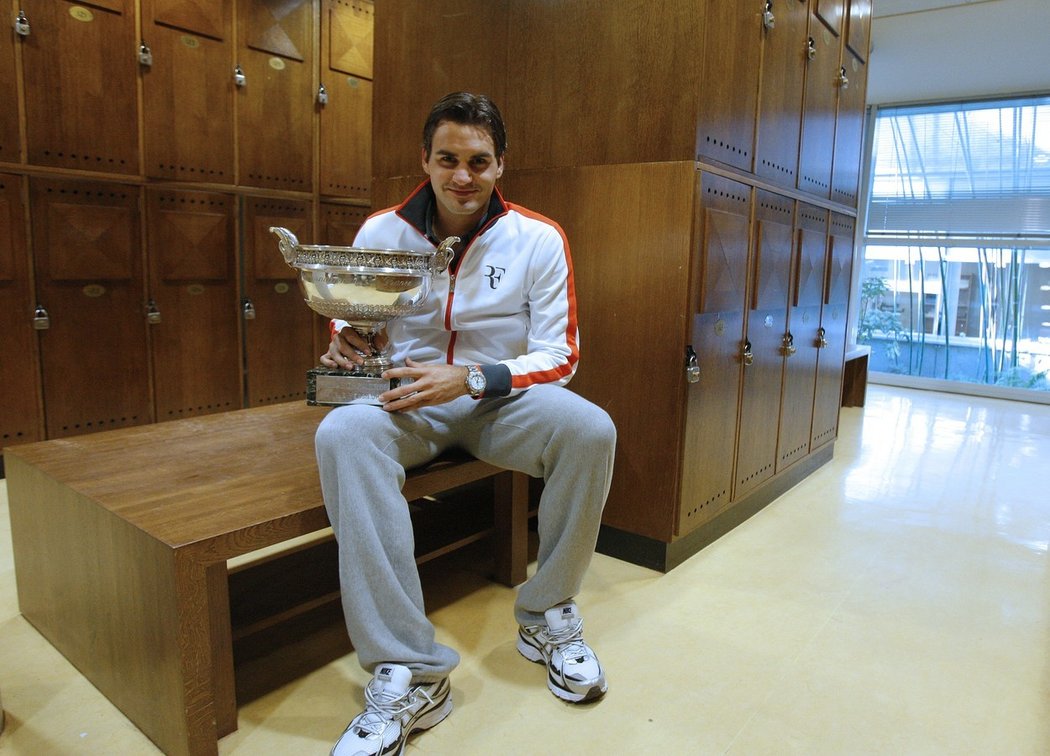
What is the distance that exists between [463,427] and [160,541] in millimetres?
695

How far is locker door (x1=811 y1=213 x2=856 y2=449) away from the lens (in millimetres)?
3359

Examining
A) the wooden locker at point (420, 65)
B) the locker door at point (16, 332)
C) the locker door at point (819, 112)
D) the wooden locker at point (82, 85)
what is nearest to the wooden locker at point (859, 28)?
the locker door at point (819, 112)

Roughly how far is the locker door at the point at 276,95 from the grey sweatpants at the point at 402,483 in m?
2.67

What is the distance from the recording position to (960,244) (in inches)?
243

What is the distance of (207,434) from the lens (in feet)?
6.50

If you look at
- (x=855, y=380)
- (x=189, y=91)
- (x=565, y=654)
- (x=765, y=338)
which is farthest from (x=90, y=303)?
(x=855, y=380)

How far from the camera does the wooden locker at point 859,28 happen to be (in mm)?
3232

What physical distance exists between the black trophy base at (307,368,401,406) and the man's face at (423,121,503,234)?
485 millimetres

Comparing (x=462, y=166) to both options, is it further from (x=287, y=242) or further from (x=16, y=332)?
(x=16, y=332)

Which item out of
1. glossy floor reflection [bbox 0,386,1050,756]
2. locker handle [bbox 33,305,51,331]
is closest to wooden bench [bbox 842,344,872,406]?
glossy floor reflection [bbox 0,386,1050,756]

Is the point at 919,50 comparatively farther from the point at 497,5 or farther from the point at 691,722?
the point at 691,722

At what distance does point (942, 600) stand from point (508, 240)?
5.39ft

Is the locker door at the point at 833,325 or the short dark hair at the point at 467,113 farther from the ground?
the short dark hair at the point at 467,113

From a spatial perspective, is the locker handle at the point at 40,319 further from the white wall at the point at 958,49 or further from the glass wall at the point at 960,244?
the glass wall at the point at 960,244
